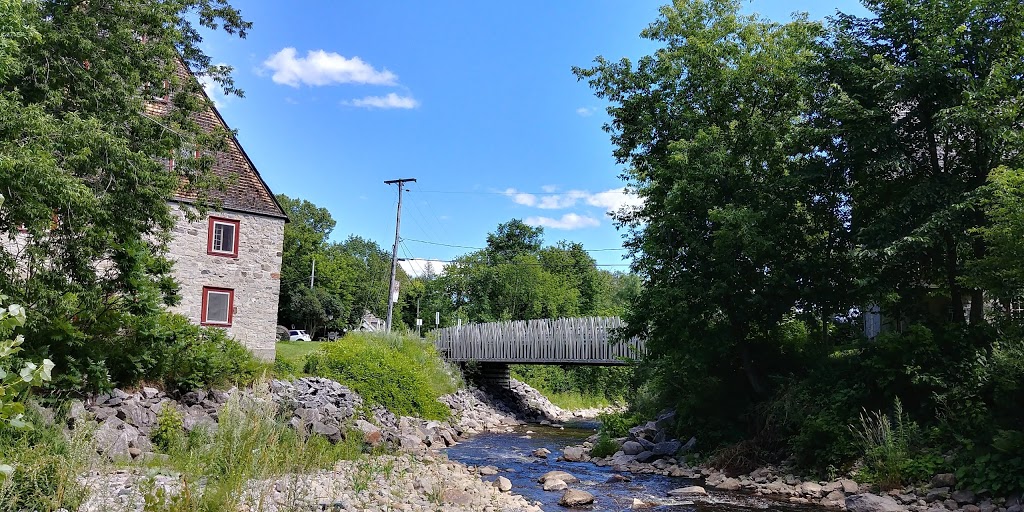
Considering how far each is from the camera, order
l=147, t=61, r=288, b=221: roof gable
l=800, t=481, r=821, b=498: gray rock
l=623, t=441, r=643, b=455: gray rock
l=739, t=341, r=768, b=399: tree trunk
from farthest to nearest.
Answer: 1. l=147, t=61, r=288, b=221: roof gable
2. l=623, t=441, r=643, b=455: gray rock
3. l=739, t=341, r=768, b=399: tree trunk
4. l=800, t=481, r=821, b=498: gray rock

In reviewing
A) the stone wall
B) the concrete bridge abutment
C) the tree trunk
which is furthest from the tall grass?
the concrete bridge abutment

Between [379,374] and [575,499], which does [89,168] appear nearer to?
[575,499]

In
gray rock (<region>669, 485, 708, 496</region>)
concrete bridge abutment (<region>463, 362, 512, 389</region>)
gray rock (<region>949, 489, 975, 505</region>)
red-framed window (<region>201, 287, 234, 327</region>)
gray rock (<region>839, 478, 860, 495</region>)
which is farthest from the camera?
concrete bridge abutment (<region>463, 362, 512, 389</region>)

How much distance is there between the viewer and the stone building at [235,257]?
74.5 ft

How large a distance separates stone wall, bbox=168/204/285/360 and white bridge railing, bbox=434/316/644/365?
38.7ft

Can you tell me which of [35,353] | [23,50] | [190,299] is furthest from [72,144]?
[190,299]

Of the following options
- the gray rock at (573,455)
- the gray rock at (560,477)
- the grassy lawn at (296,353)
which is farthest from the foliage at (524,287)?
the gray rock at (560,477)

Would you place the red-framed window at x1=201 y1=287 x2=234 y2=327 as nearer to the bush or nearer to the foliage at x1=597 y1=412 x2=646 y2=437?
the bush

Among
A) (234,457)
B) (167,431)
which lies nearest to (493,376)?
(167,431)

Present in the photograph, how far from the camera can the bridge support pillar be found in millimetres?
36344

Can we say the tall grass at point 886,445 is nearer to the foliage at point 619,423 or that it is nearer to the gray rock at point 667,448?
the gray rock at point 667,448

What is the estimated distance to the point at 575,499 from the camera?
11938 millimetres

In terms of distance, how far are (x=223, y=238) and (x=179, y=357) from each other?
898 cm

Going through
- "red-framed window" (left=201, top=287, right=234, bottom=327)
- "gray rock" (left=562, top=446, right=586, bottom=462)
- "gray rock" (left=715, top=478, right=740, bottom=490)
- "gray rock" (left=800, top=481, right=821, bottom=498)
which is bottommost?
"gray rock" (left=562, top=446, right=586, bottom=462)
